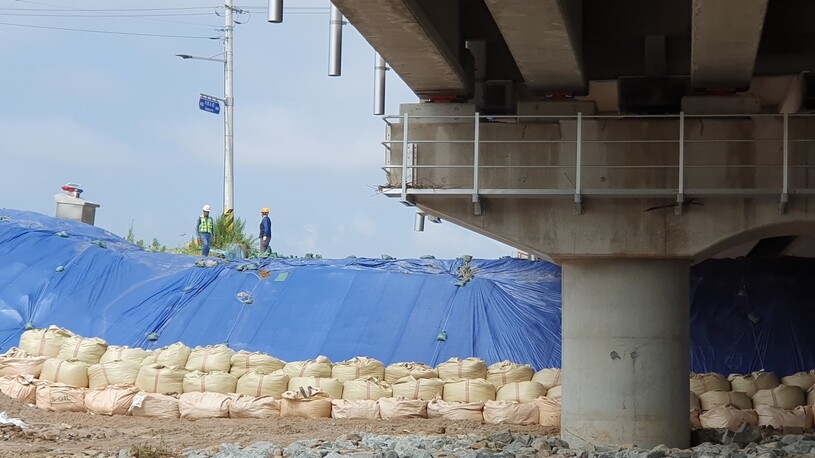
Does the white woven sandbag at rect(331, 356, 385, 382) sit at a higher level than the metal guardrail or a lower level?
lower

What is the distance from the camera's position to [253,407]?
16.8 m

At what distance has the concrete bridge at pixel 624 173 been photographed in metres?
13.6

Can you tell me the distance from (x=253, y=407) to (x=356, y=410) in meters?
1.49

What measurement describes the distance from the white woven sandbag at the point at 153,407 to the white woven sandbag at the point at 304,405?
5.14 ft

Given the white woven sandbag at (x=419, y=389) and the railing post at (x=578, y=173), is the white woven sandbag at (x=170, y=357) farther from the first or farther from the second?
the railing post at (x=578, y=173)

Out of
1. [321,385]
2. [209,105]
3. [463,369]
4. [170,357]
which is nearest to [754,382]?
[463,369]

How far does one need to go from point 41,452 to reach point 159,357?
529 cm

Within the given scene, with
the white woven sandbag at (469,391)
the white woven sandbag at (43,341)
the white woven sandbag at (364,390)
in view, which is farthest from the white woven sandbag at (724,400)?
the white woven sandbag at (43,341)

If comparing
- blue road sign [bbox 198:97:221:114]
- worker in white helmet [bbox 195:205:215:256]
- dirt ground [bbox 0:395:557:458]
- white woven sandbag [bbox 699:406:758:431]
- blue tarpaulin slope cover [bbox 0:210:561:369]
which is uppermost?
blue road sign [bbox 198:97:221:114]

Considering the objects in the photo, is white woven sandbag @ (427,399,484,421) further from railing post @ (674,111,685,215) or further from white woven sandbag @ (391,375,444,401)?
railing post @ (674,111,685,215)

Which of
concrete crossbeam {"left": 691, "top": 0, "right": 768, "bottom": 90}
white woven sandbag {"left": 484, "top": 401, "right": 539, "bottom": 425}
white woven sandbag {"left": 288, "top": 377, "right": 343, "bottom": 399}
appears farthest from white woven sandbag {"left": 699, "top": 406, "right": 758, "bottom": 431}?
white woven sandbag {"left": 288, "top": 377, "right": 343, "bottom": 399}

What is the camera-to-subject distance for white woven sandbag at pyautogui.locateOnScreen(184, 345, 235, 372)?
59.4 ft

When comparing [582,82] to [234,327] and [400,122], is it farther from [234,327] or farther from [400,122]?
[234,327]

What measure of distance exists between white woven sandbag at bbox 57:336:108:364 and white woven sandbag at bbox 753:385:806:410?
10.1 metres
